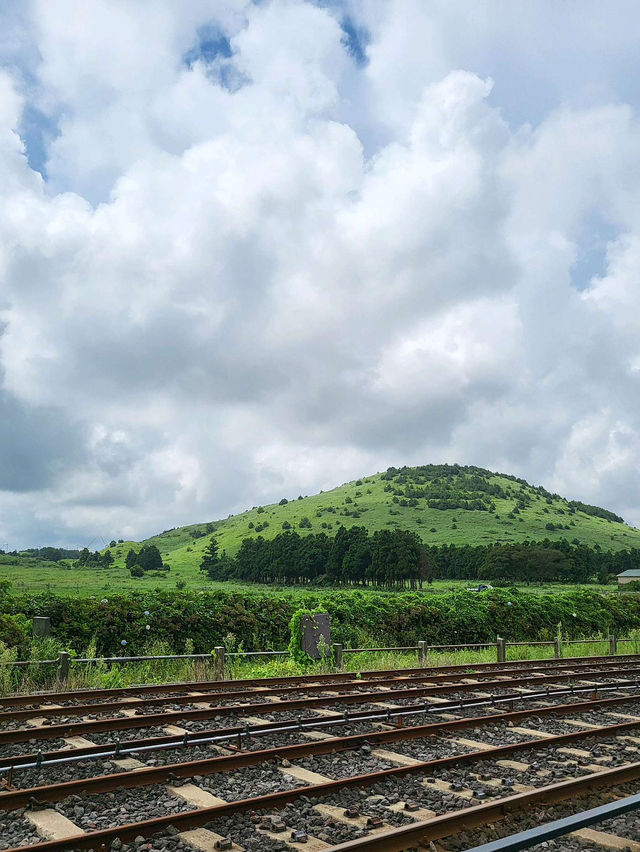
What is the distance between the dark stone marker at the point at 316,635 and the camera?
1892 cm

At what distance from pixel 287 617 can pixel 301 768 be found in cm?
1455

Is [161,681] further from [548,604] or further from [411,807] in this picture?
[548,604]

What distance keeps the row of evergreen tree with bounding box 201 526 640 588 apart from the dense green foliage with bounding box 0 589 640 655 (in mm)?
58293

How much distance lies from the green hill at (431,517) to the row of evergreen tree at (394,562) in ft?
42.6

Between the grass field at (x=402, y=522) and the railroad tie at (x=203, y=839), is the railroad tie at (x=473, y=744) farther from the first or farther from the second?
the grass field at (x=402, y=522)

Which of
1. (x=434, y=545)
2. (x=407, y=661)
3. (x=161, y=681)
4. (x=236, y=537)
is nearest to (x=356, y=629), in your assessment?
(x=407, y=661)

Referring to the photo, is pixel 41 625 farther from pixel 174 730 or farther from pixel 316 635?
pixel 174 730

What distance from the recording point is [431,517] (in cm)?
14838

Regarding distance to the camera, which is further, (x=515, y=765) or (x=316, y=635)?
(x=316, y=635)

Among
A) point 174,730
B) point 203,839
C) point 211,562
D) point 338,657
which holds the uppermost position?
point 211,562

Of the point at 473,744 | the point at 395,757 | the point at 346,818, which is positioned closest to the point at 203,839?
the point at 346,818

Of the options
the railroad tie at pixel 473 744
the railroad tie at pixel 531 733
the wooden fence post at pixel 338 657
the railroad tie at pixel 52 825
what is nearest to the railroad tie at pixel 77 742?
the railroad tie at pixel 52 825

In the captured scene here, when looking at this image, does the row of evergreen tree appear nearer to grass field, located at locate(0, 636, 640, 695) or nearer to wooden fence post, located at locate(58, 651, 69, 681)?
grass field, located at locate(0, 636, 640, 695)

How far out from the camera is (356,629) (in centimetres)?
2370
